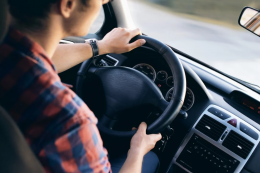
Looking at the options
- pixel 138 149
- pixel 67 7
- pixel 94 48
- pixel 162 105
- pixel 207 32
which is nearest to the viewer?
pixel 67 7

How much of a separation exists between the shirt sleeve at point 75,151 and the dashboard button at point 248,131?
1130mm

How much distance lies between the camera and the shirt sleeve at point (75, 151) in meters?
0.73

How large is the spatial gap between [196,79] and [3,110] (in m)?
1.21

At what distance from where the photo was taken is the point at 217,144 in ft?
5.35

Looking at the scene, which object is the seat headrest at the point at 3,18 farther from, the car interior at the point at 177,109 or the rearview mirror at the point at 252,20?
the rearview mirror at the point at 252,20

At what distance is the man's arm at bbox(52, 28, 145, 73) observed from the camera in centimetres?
149

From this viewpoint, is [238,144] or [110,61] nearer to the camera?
[238,144]

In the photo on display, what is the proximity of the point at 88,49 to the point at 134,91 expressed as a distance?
41 cm

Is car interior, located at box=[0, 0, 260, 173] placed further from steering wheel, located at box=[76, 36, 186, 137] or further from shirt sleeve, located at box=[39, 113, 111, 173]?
shirt sleeve, located at box=[39, 113, 111, 173]

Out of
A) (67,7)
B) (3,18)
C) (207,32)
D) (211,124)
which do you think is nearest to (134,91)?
(211,124)

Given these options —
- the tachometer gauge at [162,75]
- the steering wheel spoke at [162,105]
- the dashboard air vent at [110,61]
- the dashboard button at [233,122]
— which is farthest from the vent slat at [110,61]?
the dashboard button at [233,122]

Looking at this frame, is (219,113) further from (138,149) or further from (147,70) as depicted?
(138,149)

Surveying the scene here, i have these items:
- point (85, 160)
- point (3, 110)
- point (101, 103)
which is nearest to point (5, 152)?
point (3, 110)

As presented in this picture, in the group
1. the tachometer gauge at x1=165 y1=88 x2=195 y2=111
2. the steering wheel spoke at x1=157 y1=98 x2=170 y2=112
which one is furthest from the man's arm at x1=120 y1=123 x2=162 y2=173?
the tachometer gauge at x1=165 y1=88 x2=195 y2=111
